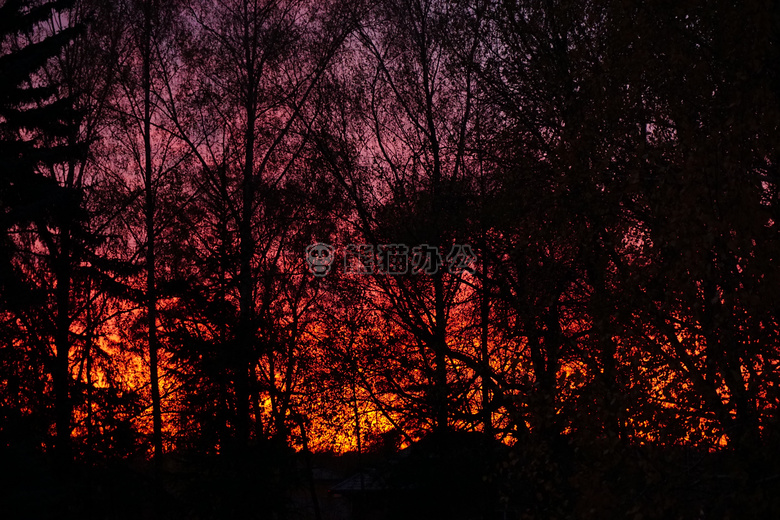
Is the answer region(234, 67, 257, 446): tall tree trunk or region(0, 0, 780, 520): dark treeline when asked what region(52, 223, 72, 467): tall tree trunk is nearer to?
region(0, 0, 780, 520): dark treeline

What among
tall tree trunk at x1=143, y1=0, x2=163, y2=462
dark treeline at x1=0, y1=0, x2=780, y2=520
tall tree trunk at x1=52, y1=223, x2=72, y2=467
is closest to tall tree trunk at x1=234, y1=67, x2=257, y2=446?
dark treeline at x1=0, y1=0, x2=780, y2=520

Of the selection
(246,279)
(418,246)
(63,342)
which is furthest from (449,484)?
(63,342)

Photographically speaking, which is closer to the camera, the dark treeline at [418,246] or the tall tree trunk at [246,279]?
the dark treeline at [418,246]

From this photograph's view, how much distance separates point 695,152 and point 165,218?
16614 millimetres

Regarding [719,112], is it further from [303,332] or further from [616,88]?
[303,332]

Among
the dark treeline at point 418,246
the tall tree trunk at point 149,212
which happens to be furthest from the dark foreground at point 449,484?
the tall tree trunk at point 149,212

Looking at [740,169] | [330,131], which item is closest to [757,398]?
[740,169]

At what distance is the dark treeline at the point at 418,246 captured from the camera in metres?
6.36

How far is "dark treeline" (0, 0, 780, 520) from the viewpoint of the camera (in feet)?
20.9

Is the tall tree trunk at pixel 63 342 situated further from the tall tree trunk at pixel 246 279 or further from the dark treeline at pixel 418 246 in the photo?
the tall tree trunk at pixel 246 279

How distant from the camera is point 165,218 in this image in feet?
67.7

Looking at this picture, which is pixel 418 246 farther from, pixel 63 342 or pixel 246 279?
pixel 63 342

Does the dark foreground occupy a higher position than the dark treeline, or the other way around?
the dark treeline

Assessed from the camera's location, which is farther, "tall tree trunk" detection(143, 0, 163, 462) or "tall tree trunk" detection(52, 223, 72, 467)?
"tall tree trunk" detection(143, 0, 163, 462)
